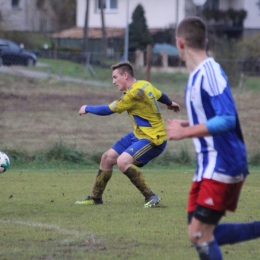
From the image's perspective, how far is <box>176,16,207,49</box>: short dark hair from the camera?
175 inches

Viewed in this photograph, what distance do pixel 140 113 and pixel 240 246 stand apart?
2.55 metres

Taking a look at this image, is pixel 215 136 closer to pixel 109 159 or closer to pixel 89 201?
pixel 109 159

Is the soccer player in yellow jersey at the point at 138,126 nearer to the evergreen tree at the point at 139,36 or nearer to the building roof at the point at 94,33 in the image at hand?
the evergreen tree at the point at 139,36

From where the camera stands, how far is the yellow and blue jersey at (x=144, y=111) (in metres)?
8.04

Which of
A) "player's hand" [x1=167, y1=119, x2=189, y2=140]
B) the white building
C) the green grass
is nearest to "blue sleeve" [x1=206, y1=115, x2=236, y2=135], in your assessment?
"player's hand" [x1=167, y1=119, x2=189, y2=140]

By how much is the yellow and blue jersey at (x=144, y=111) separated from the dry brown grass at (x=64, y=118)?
5.36 metres

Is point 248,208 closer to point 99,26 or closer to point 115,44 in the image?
point 115,44

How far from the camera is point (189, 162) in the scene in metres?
13.2

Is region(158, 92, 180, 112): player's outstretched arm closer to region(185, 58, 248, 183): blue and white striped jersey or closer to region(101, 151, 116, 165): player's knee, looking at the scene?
region(101, 151, 116, 165): player's knee

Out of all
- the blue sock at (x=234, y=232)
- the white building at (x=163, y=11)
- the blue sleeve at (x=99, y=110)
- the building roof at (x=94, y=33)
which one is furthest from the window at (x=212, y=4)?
the blue sock at (x=234, y=232)

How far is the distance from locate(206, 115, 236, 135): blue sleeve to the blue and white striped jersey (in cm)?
9

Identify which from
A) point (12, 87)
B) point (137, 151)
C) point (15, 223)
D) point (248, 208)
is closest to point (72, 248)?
point (15, 223)

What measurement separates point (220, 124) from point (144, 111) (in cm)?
390

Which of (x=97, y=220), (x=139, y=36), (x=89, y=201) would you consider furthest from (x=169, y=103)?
(x=139, y=36)
